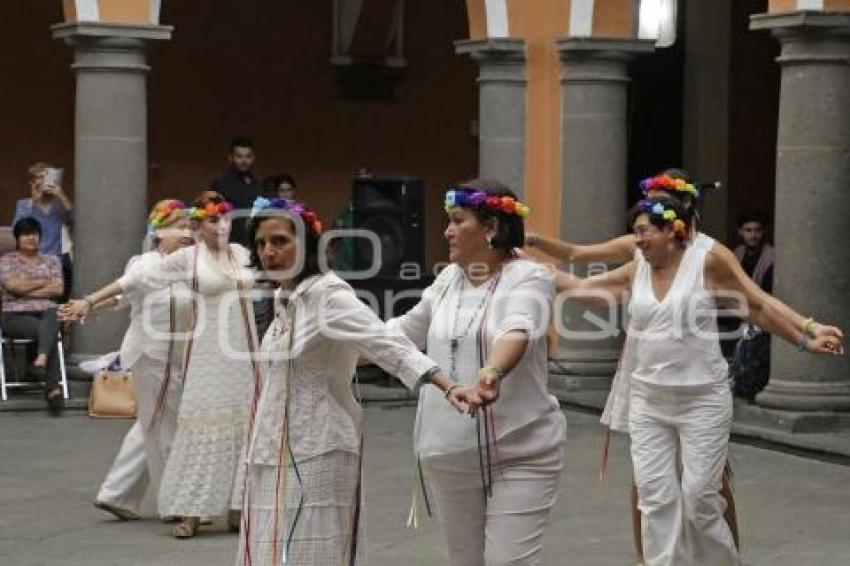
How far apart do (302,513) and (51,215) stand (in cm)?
1023

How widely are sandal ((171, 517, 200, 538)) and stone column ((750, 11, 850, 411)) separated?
4.89 meters

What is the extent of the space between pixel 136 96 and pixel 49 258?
1.47 metres

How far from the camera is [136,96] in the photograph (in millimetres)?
15906

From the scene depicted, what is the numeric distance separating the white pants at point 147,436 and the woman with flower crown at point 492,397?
12.6ft

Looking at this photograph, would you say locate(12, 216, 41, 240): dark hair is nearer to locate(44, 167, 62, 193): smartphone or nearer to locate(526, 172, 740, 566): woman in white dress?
locate(44, 167, 62, 193): smartphone

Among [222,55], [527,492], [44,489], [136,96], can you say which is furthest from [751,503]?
[222,55]

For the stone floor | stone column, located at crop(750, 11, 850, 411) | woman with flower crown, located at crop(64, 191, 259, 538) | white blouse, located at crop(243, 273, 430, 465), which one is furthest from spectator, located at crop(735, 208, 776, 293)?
white blouse, located at crop(243, 273, 430, 465)

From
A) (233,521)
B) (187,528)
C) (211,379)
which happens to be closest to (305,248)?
(211,379)

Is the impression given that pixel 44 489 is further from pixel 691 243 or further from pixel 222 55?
pixel 222 55

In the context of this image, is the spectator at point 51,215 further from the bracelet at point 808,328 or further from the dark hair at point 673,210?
the bracelet at point 808,328

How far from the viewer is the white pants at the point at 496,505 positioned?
714 centimetres

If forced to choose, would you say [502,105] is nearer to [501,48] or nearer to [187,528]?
[501,48]

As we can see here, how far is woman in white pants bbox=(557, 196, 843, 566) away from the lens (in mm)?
8930

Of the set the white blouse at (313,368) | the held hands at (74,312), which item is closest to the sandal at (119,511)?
the held hands at (74,312)
